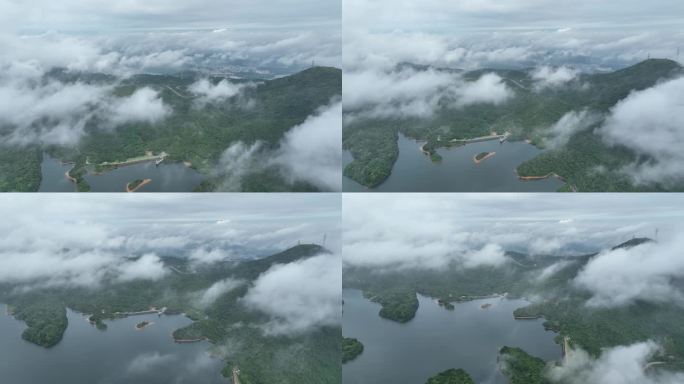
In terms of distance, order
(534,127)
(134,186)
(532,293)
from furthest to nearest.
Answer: (532,293) < (534,127) < (134,186)

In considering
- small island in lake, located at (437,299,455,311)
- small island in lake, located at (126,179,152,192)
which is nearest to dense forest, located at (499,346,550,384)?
small island in lake, located at (437,299,455,311)

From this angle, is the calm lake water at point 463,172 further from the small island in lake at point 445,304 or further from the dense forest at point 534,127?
the small island in lake at point 445,304

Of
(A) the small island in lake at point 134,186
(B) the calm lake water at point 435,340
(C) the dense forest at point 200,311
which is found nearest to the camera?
(A) the small island in lake at point 134,186

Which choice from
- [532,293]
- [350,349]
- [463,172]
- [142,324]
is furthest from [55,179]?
[532,293]

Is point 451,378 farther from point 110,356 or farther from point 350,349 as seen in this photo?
point 110,356

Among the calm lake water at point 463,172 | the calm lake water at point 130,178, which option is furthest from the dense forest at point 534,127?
the calm lake water at point 130,178

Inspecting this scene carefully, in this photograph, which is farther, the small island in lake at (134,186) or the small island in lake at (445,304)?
the small island in lake at (445,304)

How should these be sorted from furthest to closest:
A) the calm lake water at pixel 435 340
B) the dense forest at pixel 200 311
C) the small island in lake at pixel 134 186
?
the dense forest at pixel 200 311 < the calm lake water at pixel 435 340 < the small island in lake at pixel 134 186
